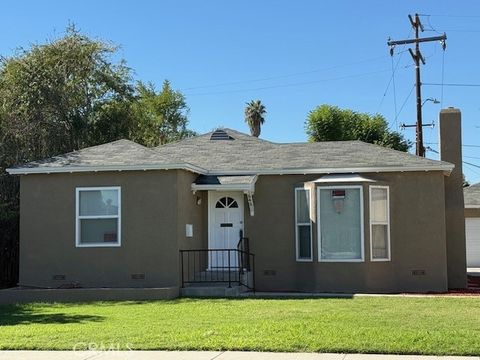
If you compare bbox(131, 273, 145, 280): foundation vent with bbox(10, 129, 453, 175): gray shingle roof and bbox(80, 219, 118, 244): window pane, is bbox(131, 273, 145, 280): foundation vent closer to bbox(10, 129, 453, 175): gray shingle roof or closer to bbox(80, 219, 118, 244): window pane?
bbox(80, 219, 118, 244): window pane

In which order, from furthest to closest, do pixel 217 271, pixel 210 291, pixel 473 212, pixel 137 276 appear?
pixel 473 212
pixel 217 271
pixel 137 276
pixel 210 291

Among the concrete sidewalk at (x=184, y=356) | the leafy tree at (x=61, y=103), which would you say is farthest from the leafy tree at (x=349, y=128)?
the concrete sidewalk at (x=184, y=356)

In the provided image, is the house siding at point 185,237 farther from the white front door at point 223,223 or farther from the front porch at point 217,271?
the white front door at point 223,223

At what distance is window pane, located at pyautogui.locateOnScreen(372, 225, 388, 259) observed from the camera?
16.3 meters

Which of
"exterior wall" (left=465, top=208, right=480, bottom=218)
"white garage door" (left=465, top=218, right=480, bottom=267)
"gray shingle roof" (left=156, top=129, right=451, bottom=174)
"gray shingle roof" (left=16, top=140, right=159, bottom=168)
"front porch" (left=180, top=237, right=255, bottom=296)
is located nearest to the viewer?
"front porch" (left=180, top=237, right=255, bottom=296)

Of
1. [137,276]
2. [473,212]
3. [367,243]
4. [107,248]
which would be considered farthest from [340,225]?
[473,212]

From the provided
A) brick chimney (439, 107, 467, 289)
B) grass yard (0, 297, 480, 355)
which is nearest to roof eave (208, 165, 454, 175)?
brick chimney (439, 107, 467, 289)

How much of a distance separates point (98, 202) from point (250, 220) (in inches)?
159

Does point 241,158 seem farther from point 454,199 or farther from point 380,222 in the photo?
point 454,199

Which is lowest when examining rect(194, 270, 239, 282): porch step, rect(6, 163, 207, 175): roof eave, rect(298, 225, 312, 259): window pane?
rect(194, 270, 239, 282): porch step

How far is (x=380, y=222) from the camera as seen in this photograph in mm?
16375

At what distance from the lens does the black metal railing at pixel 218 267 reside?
51.8ft

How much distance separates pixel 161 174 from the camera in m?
Result: 15.5

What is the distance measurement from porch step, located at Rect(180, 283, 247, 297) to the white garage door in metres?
18.8
